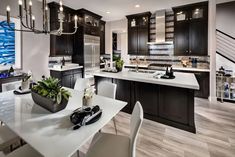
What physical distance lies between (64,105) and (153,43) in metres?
4.90

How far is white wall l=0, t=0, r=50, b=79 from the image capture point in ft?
13.2

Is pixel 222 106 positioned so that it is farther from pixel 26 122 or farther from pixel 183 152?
pixel 26 122

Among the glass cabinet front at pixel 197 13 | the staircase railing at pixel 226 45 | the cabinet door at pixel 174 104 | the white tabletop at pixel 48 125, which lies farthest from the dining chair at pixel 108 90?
the staircase railing at pixel 226 45

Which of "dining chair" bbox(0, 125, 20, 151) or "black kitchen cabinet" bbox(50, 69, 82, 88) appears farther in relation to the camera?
"black kitchen cabinet" bbox(50, 69, 82, 88)

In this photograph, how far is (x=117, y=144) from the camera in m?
1.49

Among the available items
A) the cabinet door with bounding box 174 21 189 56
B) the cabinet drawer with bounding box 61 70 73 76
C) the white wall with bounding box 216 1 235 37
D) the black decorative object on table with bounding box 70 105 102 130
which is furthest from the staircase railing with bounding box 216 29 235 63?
the black decorative object on table with bounding box 70 105 102 130

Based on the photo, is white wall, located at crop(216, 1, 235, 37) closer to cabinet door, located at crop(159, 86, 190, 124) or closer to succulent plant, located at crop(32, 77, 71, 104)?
cabinet door, located at crop(159, 86, 190, 124)

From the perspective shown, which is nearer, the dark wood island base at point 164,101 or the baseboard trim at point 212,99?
the dark wood island base at point 164,101

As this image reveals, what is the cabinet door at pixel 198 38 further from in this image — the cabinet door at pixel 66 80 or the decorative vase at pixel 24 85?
the decorative vase at pixel 24 85

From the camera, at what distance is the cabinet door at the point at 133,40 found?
606 centimetres

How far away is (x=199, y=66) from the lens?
504 cm

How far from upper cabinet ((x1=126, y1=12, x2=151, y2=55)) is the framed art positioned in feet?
13.1

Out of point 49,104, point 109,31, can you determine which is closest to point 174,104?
point 49,104

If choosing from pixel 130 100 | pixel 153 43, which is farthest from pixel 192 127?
pixel 153 43
